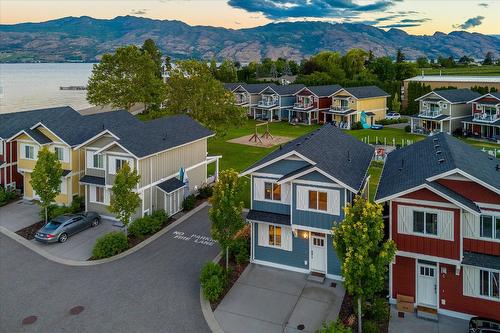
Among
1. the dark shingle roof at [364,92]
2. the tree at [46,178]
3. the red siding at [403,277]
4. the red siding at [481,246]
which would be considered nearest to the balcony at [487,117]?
the dark shingle roof at [364,92]

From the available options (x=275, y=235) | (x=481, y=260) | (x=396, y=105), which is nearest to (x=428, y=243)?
(x=481, y=260)

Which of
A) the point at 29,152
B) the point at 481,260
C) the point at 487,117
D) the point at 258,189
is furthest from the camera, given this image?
the point at 487,117

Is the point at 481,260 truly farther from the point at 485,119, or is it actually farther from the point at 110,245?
the point at 485,119

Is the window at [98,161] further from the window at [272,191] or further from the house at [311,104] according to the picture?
the house at [311,104]

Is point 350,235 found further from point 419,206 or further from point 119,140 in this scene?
point 119,140

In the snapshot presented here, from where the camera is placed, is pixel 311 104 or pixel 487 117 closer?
pixel 487 117

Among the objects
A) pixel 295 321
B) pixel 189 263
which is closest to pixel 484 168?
pixel 295 321

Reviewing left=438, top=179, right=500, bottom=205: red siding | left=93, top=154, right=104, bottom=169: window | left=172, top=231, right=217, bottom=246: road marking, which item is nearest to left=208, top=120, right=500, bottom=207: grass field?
left=172, top=231, right=217, bottom=246: road marking
